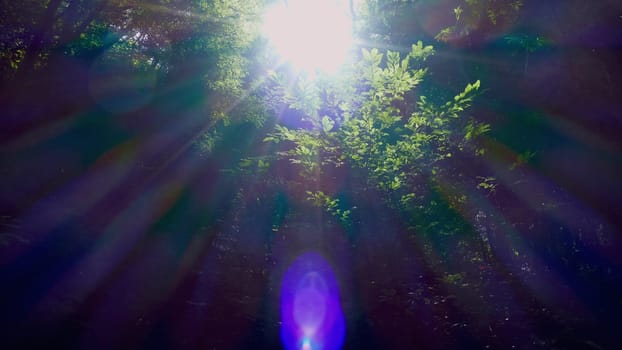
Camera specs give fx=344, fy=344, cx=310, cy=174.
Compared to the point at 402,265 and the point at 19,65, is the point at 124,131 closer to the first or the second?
the point at 19,65

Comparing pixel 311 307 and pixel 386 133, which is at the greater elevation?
pixel 386 133

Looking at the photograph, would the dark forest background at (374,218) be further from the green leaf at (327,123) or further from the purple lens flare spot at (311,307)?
the green leaf at (327,123)

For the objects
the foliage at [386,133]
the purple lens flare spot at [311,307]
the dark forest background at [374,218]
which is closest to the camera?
the foliage at [386,133]

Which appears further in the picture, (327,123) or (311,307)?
(311,307)

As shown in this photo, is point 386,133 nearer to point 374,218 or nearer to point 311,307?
point 374,218

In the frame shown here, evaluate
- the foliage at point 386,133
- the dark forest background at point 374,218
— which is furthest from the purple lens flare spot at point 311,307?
the foliage at point 386,133

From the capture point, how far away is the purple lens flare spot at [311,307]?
4.59 meters

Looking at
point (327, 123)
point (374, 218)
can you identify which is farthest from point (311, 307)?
point (327, 123)

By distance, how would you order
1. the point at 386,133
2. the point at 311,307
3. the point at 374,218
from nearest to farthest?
the point at 386,133 < the point at 374,218 < the point at 311,307

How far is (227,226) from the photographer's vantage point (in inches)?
224

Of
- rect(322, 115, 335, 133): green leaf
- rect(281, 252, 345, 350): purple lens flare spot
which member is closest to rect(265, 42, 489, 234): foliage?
rect(322, 115, 335, 133): green leaf

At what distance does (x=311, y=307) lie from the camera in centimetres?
491

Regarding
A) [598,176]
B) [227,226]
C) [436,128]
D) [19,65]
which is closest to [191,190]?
[227,226]

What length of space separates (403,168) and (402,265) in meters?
1.46
